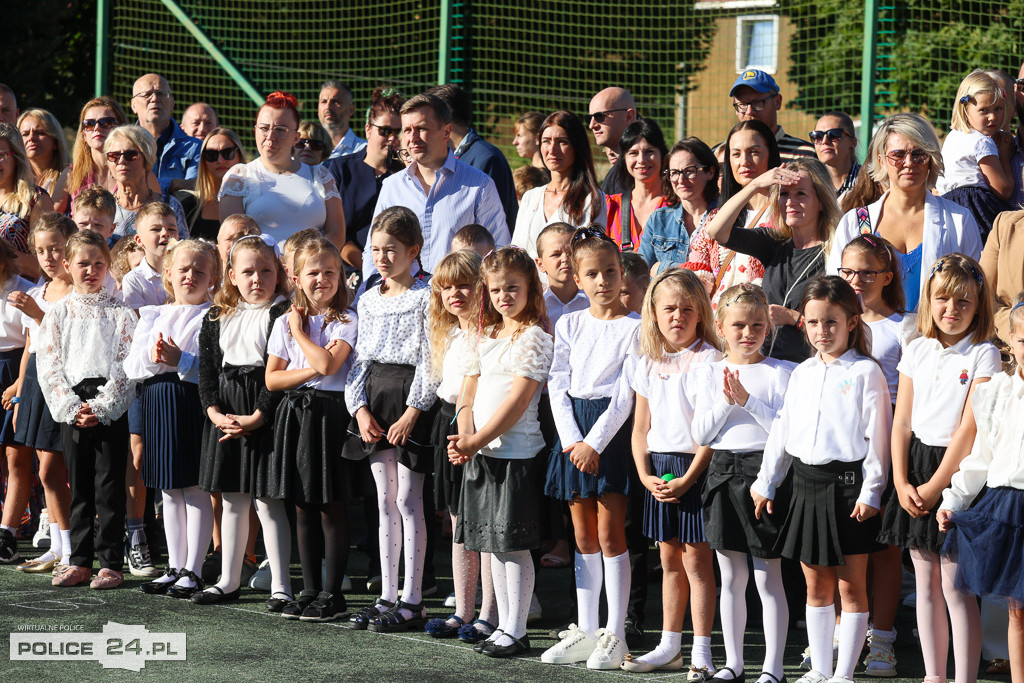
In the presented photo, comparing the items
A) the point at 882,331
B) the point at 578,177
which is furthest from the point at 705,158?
the point at 882,331

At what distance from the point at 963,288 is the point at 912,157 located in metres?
0.88

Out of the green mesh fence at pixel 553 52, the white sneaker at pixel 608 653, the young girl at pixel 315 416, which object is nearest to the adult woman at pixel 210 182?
the young girl at pixel 315 416

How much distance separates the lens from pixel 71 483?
5.96 m

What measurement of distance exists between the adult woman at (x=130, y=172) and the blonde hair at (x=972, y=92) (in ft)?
12.8

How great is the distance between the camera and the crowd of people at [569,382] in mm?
4281

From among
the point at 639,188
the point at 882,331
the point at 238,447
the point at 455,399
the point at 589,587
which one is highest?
the point at 639,188

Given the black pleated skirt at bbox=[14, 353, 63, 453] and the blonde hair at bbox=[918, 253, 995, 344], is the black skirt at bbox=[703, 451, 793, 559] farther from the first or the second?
the black pleated skirt at bbox=[14, 353, 63, 453]

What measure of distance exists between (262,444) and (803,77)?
7.51 metres

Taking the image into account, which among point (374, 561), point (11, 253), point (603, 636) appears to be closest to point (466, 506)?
point (603, 636)

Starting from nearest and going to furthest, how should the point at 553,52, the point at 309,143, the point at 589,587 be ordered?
1. the point at 589,587
2. the point at 309,143
3. the point at 553,52

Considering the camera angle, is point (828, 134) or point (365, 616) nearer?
point (365, 616)

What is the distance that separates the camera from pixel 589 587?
15.9 feet

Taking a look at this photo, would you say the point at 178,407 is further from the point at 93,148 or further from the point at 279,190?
the point at 93,148

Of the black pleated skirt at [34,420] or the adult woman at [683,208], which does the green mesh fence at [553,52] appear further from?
the black pleated skirt at [34,420]
